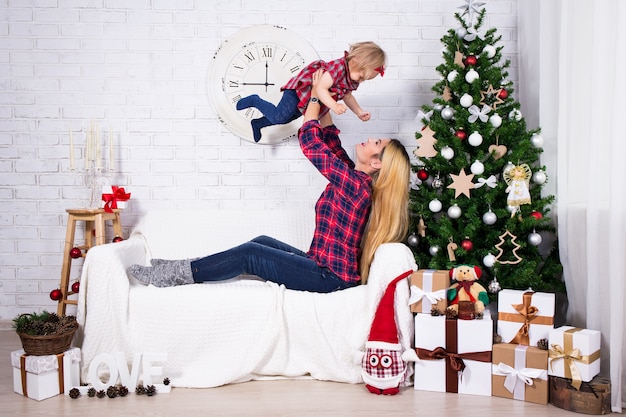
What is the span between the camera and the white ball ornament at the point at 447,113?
2.85m

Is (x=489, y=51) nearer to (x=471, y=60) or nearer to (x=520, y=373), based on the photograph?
(x=471, y=60)

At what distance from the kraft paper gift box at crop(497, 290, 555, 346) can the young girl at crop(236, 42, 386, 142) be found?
121 centimetres

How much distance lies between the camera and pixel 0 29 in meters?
3.46

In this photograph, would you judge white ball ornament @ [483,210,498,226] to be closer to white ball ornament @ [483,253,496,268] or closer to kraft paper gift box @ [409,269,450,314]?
white ball ornament @ [483,253,496,268]

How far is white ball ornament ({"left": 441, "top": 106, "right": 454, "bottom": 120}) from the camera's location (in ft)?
9.35

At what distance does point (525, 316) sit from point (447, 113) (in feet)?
3.63

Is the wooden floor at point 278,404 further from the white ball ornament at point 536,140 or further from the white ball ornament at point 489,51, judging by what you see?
the white ball ornament at point 489,51

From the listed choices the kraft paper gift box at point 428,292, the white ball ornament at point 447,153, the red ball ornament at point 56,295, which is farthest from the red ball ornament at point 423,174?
the red ball ornament at point 56,295

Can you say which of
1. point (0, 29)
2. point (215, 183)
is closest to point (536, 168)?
point (215, 183)

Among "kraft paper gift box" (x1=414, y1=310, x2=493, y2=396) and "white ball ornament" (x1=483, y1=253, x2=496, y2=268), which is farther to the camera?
"white ball ornament" (x1=483, y1=253, x2=496, y2=268)

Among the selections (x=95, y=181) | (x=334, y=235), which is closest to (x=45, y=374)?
(x=95, y=181)

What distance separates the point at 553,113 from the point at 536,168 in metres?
0.34

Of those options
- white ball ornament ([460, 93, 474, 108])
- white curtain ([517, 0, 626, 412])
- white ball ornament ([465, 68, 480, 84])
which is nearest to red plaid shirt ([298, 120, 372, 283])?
white ball ornament ([460, 93, 474, 108])

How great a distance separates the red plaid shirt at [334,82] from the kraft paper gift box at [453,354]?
1.27 metres
